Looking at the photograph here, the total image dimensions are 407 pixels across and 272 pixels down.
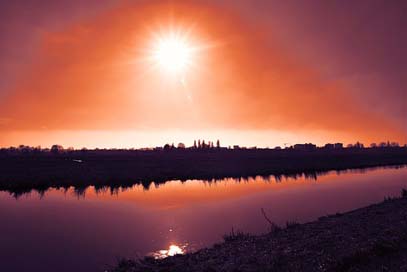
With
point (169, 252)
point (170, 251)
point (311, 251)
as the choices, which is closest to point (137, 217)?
point (170, 251)

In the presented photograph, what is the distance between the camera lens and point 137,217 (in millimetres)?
24500

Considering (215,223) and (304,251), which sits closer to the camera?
(304,251)

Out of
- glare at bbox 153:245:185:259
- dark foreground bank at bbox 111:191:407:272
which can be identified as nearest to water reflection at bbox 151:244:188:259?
glare at bbox 153:245:185:259

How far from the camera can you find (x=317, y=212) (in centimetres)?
2489

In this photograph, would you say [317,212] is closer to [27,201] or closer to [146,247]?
[146,247]

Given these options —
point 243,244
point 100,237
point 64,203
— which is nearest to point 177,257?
point 243,244

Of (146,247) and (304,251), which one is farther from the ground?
(304,251)

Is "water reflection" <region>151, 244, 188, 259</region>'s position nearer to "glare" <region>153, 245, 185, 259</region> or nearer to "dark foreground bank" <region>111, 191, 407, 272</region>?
"glare" <region>153, 245, 185, 259</region>

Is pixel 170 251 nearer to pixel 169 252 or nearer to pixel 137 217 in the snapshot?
pixel 169 252

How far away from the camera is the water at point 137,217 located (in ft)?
53.1

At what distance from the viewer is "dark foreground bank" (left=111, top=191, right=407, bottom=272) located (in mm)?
11094

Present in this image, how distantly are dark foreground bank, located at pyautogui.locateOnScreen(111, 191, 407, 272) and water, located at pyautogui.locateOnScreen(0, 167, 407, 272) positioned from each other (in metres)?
2.45

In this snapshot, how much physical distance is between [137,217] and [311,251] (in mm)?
15473

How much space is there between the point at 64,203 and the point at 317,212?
2373 centimetres
